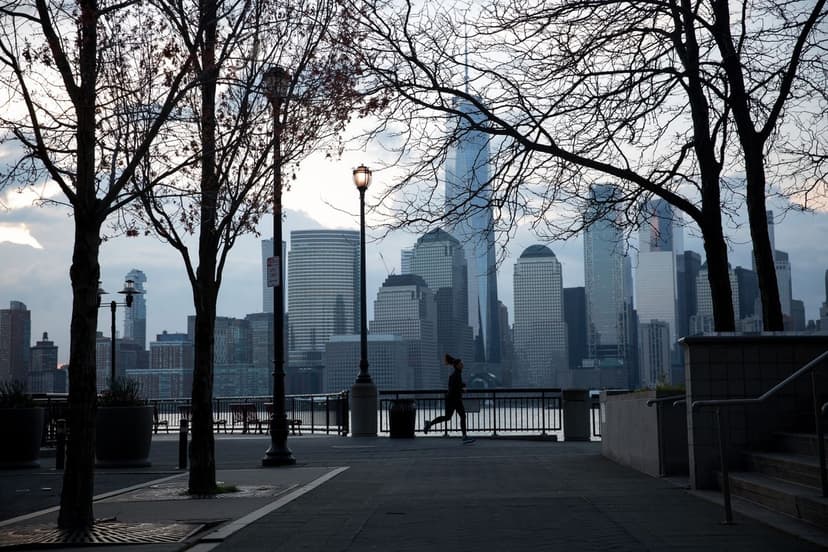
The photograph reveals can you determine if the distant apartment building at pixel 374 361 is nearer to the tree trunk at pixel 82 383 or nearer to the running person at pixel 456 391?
the running person at pixel 456 391

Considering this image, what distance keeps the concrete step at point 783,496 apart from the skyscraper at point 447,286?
21.5ft

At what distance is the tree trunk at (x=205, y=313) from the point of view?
43.0ft

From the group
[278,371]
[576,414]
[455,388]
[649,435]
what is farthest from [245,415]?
[649,435]

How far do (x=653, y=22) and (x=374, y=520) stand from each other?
9416 millimetres

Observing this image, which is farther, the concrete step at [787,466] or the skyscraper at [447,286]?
the skyscraper at [447,286]

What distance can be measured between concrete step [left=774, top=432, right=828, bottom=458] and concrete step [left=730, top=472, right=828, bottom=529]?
431 millimetres

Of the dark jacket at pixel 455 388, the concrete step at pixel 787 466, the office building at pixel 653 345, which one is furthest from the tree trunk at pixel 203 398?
the office building at pixel 653 345

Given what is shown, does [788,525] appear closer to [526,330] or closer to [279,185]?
[279,185]

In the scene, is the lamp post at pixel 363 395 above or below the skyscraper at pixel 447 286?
below

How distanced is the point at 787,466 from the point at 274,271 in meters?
10.6

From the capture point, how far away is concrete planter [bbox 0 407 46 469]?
18.9 meters

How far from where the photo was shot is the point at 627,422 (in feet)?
53.5

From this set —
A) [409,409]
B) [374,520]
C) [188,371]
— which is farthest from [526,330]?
[374,520]

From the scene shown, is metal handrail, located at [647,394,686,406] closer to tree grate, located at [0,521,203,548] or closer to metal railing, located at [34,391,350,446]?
tree grate, located at [0,521,203,548]
